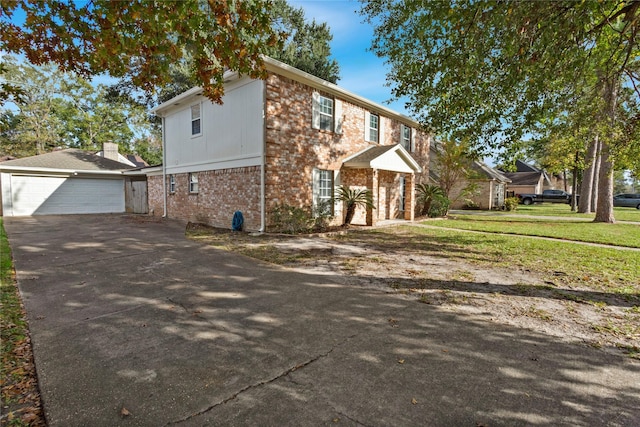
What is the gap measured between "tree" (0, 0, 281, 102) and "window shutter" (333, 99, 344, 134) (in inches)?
295

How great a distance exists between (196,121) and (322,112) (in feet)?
19.5

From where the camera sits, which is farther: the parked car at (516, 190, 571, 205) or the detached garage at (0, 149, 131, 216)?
the parked car at (516, 190, 571, 205)

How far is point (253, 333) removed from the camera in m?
3.61

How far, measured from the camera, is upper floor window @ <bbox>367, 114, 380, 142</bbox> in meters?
15.0

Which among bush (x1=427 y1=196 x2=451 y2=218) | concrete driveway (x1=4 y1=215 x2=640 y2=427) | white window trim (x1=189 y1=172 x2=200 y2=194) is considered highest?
white window trim (x1=189 y1=172 x2=200 y2=194)

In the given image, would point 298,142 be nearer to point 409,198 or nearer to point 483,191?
point 409,198

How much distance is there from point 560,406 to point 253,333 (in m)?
2.95

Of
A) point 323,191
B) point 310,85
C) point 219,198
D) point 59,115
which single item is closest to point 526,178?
point 323,191

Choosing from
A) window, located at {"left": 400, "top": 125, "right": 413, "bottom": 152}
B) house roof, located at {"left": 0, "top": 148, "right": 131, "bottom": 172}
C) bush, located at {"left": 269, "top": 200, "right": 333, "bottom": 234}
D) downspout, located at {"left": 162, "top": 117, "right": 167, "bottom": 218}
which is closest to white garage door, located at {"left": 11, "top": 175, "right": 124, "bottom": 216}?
house roof, located at {"left": 0, "top": 148, "right": 131, "bottom": 172}

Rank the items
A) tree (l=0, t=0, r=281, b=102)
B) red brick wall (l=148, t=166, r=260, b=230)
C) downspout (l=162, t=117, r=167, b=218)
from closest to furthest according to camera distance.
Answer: tree (l=0, t=0, r=281, b=102), red brick wall (l=148, t=166, r=260, b=230), downspout (l=162, t=117, r=167, b=218)

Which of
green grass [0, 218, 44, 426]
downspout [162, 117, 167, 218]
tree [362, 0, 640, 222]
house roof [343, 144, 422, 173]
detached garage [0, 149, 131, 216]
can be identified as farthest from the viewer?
detached garage [0, 149, 131, 216]

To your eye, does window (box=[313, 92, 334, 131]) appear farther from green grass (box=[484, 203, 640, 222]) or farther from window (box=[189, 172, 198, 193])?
green grass (box=[484, 203, 640, 222])

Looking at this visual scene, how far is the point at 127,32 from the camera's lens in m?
4.77

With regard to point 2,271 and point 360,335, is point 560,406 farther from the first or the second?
point 2,271
